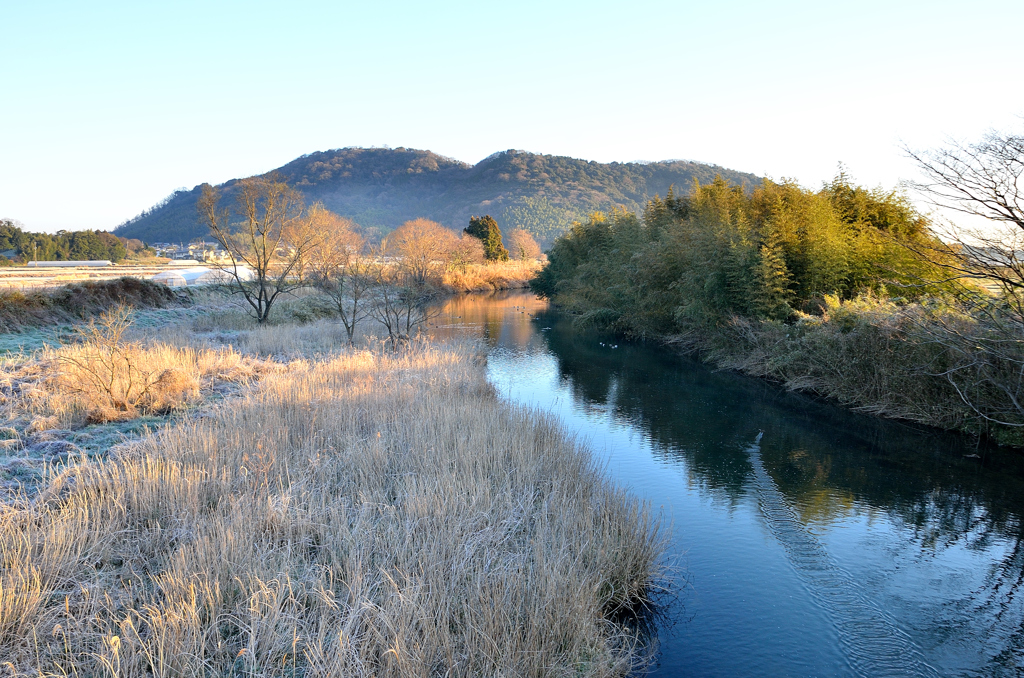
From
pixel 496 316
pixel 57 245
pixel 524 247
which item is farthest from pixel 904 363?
pixel 524 247

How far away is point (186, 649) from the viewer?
308 centimetres

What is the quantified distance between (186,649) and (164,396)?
21.0 feet

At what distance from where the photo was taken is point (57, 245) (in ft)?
141

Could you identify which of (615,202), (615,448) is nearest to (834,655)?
(615,448)

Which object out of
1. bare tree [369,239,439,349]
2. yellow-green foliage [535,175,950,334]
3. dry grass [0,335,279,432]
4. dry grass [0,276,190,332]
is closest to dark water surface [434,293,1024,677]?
yellow-green foliage [535,175,950,334]

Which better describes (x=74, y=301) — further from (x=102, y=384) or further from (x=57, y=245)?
(x=57, y=245)

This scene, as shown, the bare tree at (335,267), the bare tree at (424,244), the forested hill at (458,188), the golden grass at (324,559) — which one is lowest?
the golden grass at (324,559)

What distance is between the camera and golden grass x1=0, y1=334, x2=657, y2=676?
3193 millimetres

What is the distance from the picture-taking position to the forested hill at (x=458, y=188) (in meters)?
115

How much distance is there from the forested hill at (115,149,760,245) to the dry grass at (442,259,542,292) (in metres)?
50.4

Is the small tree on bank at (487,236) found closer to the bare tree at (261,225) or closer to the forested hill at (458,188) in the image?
the bare tree at (261,225)

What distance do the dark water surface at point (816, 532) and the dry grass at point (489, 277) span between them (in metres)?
31.9

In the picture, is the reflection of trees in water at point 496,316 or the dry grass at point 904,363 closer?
the dry grass at point 904,363

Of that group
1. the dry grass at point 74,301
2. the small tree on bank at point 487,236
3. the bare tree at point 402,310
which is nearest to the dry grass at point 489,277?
the small tree on bank at point 487,236
